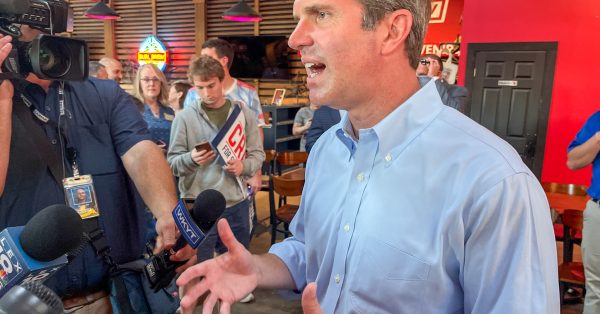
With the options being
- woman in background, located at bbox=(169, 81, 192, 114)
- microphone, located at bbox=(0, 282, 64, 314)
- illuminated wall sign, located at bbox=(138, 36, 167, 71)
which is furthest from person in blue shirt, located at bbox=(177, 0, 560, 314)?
illuminated wall sign, located at bbox=(138, 36, 167, 71)

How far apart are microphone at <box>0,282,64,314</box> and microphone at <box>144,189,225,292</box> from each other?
25.8 inches

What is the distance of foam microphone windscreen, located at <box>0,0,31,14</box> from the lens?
122cm

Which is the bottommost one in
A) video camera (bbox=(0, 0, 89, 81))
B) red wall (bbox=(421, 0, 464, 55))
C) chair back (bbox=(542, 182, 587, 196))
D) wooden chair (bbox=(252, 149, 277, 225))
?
wooden chair (bbox=(252, 149, 277, 225))

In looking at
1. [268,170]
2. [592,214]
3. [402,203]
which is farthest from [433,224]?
[268,170]

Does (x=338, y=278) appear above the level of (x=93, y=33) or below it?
below

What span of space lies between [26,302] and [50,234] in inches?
17.1

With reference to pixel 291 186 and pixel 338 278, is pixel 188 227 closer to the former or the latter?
pixel 338 278

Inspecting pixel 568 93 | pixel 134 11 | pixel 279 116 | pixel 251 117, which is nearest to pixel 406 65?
pixel 251 117

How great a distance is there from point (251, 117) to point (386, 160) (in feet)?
7.10

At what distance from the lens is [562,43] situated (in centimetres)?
509

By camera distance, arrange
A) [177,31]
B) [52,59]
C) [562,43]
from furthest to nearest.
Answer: [177,31]
[562,43]
[52,59]

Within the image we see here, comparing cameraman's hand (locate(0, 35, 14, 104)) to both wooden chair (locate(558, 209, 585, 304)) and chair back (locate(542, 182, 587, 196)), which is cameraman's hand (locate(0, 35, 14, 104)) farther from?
chair back (locate(542, 182, 587, 196))

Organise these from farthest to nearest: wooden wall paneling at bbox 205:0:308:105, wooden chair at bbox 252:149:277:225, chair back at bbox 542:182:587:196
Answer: wooden wall paneling at bbox 205:0:308:105 → wooden chair at bbox 252:149:277:225 → chair back at bbox 542:182:587:196

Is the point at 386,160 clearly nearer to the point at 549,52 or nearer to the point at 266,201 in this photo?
the point at 549,52
